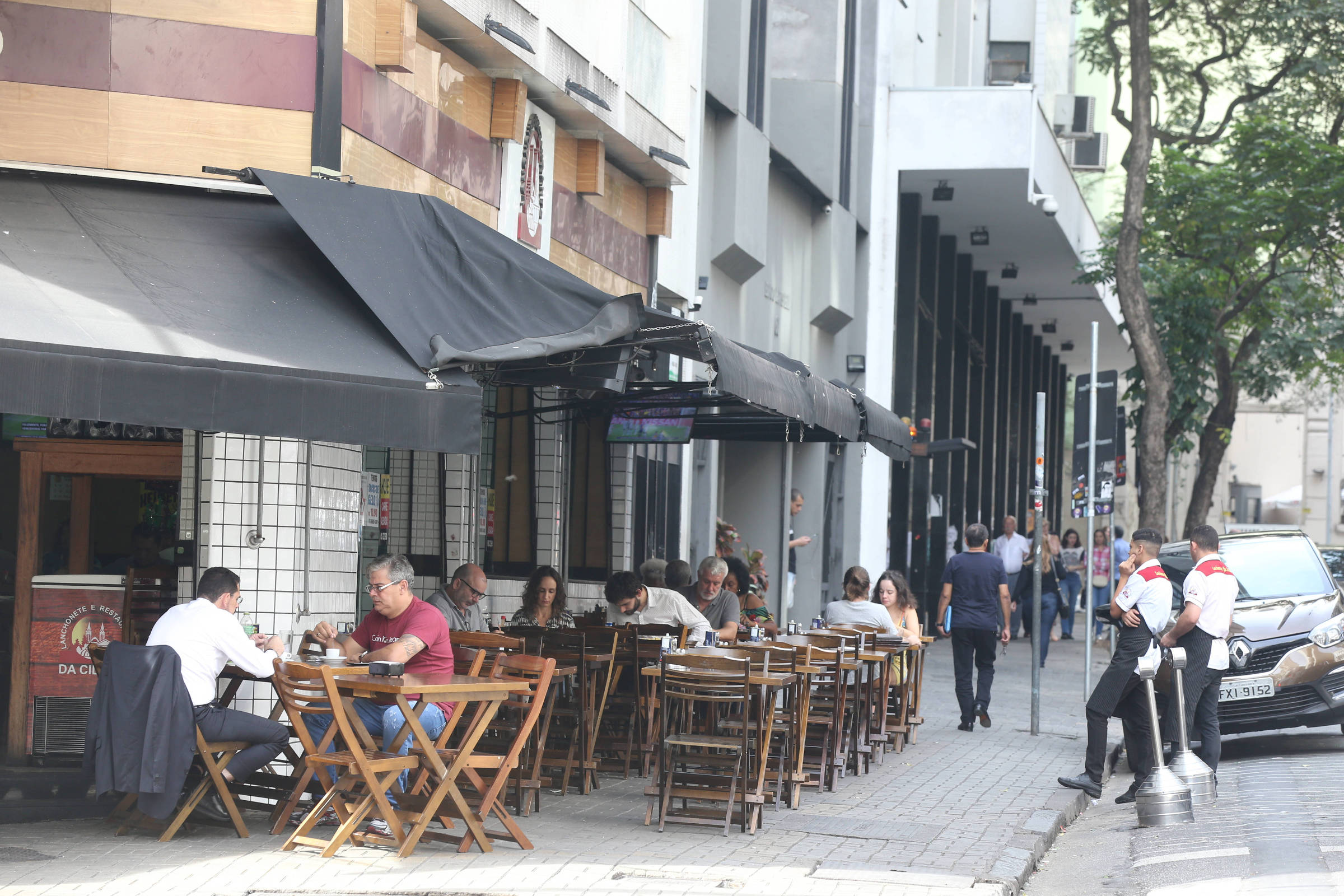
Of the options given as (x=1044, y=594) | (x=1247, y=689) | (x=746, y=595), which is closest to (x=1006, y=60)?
(x=1044, y=594)

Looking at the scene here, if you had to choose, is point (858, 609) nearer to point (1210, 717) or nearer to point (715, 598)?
point (715, 598)

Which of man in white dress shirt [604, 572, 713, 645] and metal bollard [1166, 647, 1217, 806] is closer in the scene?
metal bollard [1166, 647, 1217, 806]

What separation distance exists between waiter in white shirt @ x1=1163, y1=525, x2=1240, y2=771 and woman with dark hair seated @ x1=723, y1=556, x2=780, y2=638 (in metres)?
3.73

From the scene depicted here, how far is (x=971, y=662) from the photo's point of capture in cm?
1371

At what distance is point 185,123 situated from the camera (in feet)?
27.9

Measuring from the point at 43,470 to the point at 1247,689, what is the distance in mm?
8361

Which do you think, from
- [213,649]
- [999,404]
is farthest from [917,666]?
[999,404]

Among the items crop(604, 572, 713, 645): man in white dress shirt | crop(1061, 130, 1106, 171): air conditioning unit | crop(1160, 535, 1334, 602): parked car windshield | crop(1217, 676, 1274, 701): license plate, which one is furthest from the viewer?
crop(1061, 130, 1106, 171): air conditioning unit

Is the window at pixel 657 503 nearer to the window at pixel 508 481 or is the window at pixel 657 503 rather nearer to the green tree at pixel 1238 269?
the window at pixel 508 481

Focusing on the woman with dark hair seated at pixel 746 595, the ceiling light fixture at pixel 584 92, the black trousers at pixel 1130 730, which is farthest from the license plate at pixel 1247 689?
the ceiling light fixture at pixel 584 92

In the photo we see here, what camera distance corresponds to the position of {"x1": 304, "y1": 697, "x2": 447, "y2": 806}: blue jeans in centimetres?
753

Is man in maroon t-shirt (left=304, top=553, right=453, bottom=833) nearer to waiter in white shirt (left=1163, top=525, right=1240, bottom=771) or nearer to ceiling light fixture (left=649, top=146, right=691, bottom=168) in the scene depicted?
waiter in white shirt (left=1163, top=525, right=1240, bottom=771)

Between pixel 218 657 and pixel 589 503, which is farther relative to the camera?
pixel 589 503

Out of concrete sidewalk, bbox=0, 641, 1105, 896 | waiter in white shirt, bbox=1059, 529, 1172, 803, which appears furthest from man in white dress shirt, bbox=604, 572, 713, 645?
waiter in white shirt, bbox=1059, 529, 1172, 803
